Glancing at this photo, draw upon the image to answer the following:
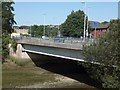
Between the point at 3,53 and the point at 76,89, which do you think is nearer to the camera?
the point at 76,89

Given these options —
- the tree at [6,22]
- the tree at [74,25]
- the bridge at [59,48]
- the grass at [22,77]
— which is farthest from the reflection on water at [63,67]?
the tree at [74,25]

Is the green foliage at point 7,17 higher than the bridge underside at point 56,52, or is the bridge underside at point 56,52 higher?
the green foliage at point 7,17

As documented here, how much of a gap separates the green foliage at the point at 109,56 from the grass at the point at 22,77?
18.0 m

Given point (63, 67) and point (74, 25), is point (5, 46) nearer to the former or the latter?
point (63, 67)

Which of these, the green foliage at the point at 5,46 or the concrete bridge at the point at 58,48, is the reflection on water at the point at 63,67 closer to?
the concrete bridge at the point at 58,48

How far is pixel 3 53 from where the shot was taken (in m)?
64.3

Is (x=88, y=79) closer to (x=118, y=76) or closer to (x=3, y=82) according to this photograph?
(x=3, y=82)

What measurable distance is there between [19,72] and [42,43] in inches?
231

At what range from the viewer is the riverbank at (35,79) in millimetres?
40225

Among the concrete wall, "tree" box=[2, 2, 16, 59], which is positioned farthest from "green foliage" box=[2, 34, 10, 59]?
the concrete wall

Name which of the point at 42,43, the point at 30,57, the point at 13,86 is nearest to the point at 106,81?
the point at 13,86

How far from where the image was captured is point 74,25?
10331 cm

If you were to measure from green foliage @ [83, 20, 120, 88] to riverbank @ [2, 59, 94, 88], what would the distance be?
53.4 feet

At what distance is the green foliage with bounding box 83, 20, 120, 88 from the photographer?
2197cm
